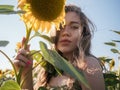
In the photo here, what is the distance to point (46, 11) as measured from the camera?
1100 millimetres

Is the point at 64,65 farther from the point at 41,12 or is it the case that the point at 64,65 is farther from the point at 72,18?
the point at 72,18

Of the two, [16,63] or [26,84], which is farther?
[26,84]

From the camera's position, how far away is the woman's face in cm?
171

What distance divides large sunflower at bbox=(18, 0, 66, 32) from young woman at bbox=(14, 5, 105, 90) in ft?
1.19

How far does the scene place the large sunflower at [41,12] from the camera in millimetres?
1060

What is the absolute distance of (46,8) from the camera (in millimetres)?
1073

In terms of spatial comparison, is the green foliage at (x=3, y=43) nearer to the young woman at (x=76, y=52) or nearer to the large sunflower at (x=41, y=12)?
the large sunflower at (x=41, y=12)

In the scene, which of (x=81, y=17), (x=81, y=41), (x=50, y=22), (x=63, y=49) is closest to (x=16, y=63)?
(x=50, y=22)

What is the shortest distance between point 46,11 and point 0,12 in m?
0.48

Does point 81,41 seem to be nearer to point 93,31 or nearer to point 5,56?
point 93,31

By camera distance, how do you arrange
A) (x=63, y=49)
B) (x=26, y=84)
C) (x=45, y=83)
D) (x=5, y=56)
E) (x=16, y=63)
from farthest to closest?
(x=45, y=83)
(x=63, y=49)
(x=26, y=84)
(x=16, y=63)
(x=5, y=56)

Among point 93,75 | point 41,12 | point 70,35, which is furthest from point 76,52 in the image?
point 41,12

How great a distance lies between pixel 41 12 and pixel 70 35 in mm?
666

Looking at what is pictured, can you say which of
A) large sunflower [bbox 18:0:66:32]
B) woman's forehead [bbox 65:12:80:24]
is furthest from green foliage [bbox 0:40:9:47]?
woman's forehead [bbox 65:12:80:24]
